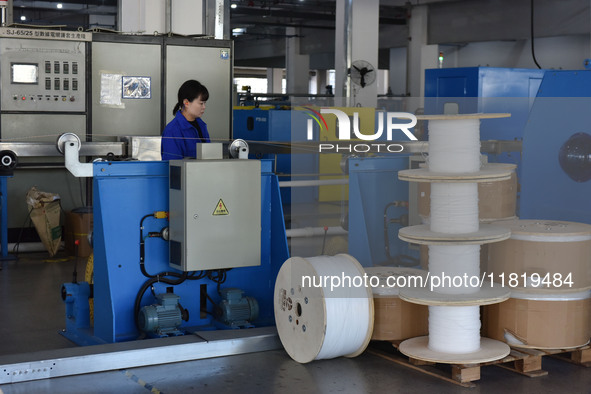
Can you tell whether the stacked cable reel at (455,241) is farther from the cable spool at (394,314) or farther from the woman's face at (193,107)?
the woman's face at (193,107)

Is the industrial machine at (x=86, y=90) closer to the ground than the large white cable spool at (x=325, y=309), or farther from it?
farther from it

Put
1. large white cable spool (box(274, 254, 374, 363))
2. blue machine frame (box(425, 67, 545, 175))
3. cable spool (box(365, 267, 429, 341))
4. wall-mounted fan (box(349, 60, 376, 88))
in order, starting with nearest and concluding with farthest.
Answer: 1. large white cable spool (box(274, 254, 374, 363))
2. cable spool (box(365, 267, 429, 341))
3. blue machine frame (box(425, 67, 545, 175))
4. wall-mounted fan (box(349, 60, 376, 88))

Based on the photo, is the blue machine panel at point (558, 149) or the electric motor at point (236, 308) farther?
the blue machine panel at point (558, 149)

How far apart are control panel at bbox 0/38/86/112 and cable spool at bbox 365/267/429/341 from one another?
4454 millimetres

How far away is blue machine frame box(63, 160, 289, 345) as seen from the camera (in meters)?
4.41

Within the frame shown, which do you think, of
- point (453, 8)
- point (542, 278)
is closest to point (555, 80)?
point (542, 278)

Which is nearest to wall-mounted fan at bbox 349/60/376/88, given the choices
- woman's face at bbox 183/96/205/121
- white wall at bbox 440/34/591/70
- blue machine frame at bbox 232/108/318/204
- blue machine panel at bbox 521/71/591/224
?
blue machine frame at bbox 232/108/318/204

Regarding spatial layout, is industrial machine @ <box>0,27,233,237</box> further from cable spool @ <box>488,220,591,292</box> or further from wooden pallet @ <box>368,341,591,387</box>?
cable spool @ <box>488,220,591,292</box>

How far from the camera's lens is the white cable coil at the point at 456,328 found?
13.1 ft

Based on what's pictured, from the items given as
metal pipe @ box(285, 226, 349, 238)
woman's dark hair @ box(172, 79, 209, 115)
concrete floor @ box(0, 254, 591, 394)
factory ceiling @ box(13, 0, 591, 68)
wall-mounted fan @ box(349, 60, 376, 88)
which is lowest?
concrete floor @ box(0, 254, 591, 394)

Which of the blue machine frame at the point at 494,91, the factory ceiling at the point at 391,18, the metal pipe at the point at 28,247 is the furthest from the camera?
the factory ceiling at the point at 391,18

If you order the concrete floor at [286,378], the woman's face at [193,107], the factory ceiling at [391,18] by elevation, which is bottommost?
the concrete floor at [286,378]

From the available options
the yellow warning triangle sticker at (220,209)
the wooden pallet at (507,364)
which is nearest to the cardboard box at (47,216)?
the yellow warning triangle sticker at (220,209)

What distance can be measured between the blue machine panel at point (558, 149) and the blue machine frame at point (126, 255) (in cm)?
175
